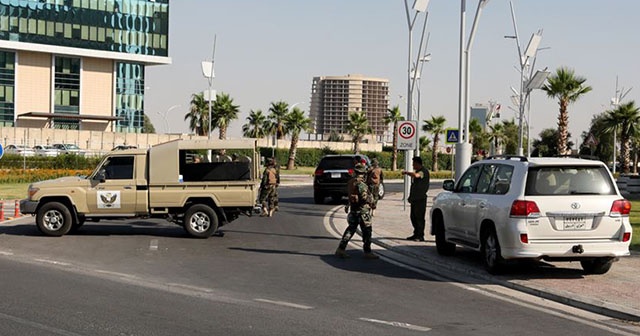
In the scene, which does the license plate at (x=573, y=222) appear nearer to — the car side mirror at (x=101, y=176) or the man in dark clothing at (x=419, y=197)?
the man in dark clothing at (x=419, y=197)

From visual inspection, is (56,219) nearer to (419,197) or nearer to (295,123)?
(419,197)

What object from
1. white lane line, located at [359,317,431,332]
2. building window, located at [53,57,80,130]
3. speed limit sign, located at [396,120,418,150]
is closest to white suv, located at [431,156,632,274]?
white lane line, located at [359,317,431,332]

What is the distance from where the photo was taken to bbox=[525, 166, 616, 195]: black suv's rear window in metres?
12.8

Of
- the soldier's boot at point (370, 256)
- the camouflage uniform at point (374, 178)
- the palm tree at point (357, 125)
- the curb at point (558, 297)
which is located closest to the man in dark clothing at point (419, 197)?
the curb at point (558, 297)

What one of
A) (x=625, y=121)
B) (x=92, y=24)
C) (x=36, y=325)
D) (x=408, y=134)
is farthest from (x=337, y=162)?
(x=92, y=24)

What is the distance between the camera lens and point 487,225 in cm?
1372

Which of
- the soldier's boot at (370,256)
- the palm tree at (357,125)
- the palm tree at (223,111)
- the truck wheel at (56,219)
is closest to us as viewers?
the soldier's boot at (370,256)

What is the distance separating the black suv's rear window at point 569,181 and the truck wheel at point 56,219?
35.8 feet

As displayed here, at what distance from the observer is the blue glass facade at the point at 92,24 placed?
89750 millimetres

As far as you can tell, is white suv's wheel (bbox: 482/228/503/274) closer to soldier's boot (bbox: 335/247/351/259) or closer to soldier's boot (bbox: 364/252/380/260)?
soldier's boot (bbox: 364/252/380/260)

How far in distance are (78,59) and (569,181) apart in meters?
89.9

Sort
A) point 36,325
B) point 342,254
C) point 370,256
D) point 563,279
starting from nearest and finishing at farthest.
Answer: point 36,325 → point 563,279 → point 370,256 → point 342,254

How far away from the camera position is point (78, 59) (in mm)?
96500

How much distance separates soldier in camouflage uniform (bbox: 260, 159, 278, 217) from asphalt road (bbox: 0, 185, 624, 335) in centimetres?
778
